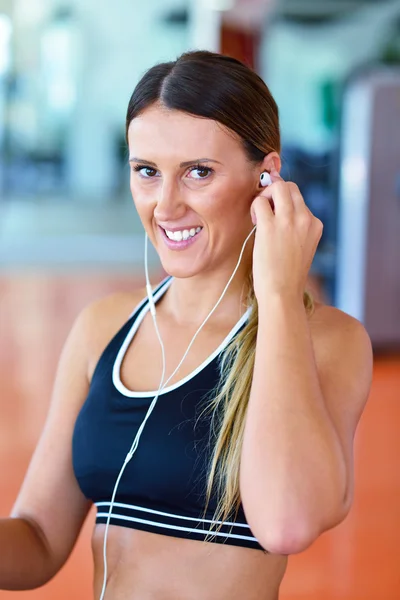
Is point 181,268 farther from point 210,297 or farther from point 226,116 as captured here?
point 226,116

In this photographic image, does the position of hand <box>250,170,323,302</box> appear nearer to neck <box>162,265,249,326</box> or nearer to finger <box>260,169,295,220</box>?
finger <box>260,169,295,220</box>

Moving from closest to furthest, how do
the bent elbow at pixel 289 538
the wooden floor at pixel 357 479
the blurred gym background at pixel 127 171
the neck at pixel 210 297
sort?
1. the bent elbow at pixel 289 538
2. the neck at pixel 210 297
3. the wooden floor at pixel 357 479
4. the blurred gym background at pixel 127 171

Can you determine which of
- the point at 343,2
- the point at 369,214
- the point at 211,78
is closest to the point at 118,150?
the point at 343,2

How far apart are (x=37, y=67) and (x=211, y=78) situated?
33.4 feet

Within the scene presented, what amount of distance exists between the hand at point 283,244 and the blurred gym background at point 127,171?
1.42 feet

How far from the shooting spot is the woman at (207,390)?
116 centimetres

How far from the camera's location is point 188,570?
4.30ft

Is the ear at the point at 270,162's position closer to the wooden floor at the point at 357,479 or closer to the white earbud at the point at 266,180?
the white earbud at the point at 266,180

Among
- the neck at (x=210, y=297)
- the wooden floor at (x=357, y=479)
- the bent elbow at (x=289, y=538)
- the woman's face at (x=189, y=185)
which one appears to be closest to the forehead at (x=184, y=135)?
the woman's face at (x=189, y=185)

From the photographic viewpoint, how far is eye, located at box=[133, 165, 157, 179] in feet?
4.38

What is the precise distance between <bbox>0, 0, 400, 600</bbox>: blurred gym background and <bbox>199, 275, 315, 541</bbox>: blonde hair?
514mm

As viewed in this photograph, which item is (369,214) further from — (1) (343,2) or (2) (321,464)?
(1) (343,2)

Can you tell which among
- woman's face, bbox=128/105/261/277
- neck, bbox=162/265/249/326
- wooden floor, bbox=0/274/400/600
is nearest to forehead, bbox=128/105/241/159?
woman's face, bbox=128/105/261/277

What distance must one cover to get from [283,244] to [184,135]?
23cm
